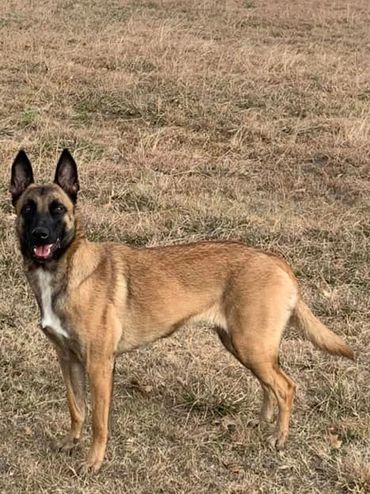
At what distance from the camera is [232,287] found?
3.72 meters

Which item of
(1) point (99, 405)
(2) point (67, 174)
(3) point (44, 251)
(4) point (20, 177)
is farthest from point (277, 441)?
(4) point (20, 177)

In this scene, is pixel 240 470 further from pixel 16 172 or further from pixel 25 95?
pixel 25 95

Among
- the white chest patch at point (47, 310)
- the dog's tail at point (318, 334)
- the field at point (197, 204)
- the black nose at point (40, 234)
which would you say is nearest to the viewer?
the black nose at point (40, 234)

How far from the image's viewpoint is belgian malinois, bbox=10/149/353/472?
349 cm

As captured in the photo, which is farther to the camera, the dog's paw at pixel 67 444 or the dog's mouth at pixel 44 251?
the dog's paw at pixel 67 444

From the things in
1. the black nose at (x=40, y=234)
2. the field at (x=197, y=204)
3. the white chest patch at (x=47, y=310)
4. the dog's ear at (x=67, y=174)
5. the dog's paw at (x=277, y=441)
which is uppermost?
the dog's ear at (x=67, y=174)

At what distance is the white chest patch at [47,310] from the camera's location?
349 centimetres

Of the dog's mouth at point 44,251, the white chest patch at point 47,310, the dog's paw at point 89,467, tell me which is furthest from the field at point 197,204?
the dog's mouth at point 44,251

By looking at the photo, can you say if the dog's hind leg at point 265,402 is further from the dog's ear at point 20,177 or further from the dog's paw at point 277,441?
the dog's ear at point 20,177

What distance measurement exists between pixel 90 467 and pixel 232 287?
119 centimetres

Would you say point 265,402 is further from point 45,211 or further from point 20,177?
point 20,177

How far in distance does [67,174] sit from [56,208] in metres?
0.29

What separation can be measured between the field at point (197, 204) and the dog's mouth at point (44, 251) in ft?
3.43

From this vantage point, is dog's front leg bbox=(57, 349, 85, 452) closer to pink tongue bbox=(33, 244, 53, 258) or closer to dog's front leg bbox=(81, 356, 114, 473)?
dog's front leg bbox=(81, 356, 114, 473)
